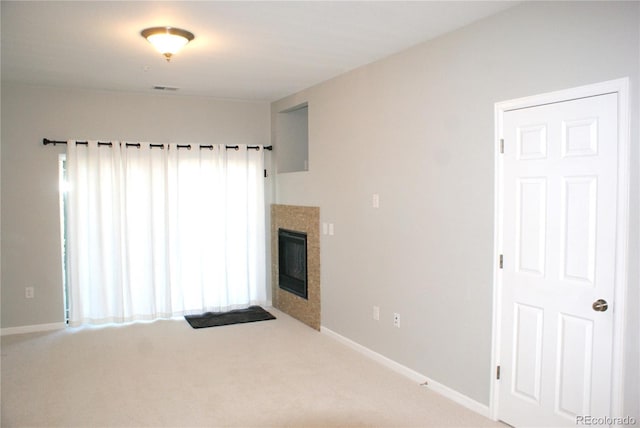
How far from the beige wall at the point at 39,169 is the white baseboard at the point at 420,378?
324 cm

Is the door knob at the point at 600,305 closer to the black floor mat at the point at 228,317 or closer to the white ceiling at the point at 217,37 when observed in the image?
the white ceiling at the point at 217,37

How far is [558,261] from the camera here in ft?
9.02

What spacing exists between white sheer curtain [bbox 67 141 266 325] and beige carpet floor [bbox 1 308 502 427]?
0.57m

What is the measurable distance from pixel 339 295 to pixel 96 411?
2.40 meters

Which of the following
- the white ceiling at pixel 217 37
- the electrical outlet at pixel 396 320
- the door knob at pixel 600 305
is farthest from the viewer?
the electrical outlet at pixel 396 320

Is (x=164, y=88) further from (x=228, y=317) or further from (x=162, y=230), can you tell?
Result: (x=228, y=317)

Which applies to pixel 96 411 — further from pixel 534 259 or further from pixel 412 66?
pixel 412 66

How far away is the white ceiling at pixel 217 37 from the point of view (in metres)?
2.93

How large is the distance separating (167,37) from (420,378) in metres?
3.13

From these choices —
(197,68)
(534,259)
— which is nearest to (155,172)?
(197,68)

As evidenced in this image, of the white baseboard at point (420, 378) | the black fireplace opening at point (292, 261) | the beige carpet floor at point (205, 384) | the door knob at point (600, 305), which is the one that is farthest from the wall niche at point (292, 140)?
the door knob at point (600, 305)

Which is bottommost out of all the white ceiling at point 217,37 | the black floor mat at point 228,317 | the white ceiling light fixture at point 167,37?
the black floor mat at point 228,317

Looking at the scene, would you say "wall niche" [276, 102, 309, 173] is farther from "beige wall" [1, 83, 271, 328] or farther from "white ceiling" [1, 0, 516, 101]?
"beige wall" [1, 83, 271, 328]

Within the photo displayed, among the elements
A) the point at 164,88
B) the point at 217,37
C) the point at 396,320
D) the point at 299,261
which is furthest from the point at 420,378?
the point at 164,88
